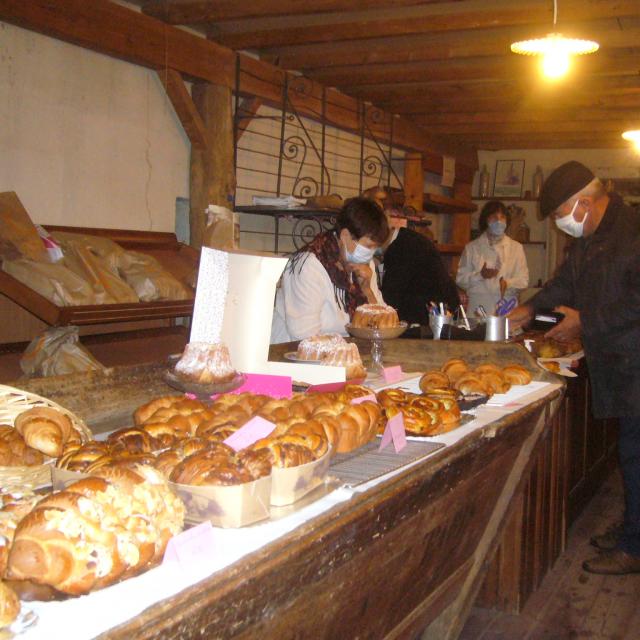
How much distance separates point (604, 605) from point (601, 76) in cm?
462

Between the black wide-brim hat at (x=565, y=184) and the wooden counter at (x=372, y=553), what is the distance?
1.01 meters

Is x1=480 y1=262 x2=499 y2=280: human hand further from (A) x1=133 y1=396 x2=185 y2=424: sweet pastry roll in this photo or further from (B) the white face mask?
(A) x1=133 y1=396 x2=185 y2=424: sweet pastry roll

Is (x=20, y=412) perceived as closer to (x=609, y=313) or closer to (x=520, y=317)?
(x=609, y=313)

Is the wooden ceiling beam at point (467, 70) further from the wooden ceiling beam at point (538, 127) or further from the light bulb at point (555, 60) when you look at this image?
the wooden ceiling beam at point (538, 127)

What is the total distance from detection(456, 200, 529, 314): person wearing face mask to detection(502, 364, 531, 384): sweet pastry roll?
4.67 m

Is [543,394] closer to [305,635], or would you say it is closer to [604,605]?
[604,605]

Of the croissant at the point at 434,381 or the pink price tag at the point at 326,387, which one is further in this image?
the croissant at the point at 434,381

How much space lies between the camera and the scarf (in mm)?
3932

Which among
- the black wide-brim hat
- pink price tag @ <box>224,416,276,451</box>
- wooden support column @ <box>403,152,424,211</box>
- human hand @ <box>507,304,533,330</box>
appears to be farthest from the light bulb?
wooden support column @ <box>403,152,424,211</box>

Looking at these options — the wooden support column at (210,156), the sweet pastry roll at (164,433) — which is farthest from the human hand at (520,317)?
the sweet pastry roll at (164,433)

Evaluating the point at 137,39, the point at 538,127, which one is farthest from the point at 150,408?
the point at 538,127

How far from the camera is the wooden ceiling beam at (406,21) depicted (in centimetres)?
492

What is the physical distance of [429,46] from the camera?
233 inches

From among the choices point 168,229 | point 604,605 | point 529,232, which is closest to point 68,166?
point 168,229
